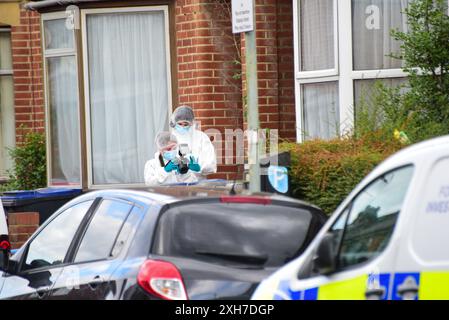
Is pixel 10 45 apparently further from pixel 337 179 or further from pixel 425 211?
pixel 425 211

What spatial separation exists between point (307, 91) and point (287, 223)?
589cm

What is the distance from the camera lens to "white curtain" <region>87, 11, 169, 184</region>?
48.6 feet

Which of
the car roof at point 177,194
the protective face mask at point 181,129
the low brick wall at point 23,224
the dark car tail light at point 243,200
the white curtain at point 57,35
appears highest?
the white curtain at point 57,35

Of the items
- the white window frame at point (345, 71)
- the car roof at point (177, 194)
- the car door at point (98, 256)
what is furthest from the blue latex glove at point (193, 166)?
the car door at point (98, 256)

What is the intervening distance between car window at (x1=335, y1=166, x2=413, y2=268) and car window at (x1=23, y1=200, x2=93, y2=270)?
270 centimetres

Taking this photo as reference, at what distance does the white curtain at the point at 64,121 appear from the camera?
15.2m

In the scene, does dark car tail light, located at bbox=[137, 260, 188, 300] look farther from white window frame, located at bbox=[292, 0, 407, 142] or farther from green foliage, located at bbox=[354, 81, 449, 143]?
white window frame, located at bbox=[292, 0, 407, 142]

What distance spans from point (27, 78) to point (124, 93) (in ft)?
9.56

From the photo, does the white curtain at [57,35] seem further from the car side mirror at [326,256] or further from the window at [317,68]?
the car side mirror at [326,256]

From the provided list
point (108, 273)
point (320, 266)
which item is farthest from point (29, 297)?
point (320, 266)

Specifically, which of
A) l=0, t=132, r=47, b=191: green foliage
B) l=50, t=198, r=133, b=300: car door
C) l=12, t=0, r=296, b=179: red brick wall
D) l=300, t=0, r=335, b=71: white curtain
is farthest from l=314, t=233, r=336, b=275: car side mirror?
l=0, t=132, r=47, b=191: green foliage

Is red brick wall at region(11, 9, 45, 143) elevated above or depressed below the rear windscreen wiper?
above

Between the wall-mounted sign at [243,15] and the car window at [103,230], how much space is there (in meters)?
2.03

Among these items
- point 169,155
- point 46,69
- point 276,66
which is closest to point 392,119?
point 169,155
